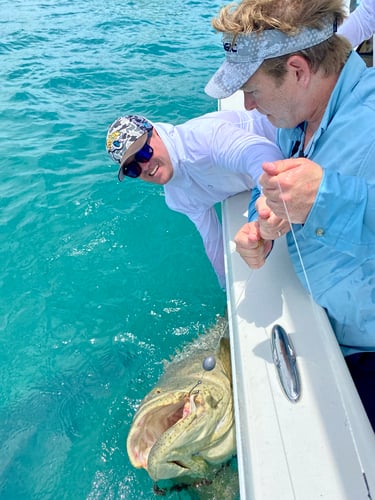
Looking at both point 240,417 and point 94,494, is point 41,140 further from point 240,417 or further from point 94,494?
point 240,417

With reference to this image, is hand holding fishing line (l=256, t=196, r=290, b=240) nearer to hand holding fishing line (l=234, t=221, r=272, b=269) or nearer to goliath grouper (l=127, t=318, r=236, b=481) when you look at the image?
hand holding fishing line (l=234, t=221, r=272, b=269)

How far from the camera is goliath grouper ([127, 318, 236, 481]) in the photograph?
197 cm

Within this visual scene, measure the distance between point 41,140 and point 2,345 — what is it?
4044 millimetres

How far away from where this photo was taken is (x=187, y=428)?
1.96m

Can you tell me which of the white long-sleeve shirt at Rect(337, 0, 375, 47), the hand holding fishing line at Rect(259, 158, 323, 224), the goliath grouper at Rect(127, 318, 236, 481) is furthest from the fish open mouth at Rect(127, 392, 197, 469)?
the white long-sleeve shirt at Rect(337, 0, 375, 47)

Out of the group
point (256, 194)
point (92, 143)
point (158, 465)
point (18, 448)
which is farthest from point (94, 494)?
point (92, 143)

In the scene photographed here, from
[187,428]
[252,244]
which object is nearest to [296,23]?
[252,244]

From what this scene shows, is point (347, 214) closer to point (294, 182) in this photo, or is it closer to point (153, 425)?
point (294, 182)

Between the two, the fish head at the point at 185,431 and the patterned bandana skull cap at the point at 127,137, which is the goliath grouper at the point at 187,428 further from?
the patterned bandana skull cap at the point at 127,137

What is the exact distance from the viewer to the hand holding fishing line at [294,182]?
1.40 meters

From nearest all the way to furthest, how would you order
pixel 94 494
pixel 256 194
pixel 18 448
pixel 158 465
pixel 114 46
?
pixel 158 465
pixel 256 194
pixel 94 494
pixel 18 448
pixel 114 46

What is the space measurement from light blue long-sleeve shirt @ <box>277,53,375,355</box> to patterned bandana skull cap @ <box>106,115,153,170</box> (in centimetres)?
111

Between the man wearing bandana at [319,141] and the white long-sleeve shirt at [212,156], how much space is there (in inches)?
18.2

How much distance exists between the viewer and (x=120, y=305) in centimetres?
425
